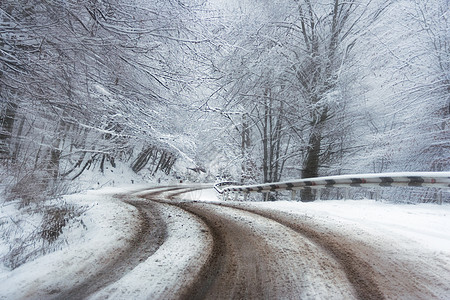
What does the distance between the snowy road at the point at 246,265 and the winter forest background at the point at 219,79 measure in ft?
8.81

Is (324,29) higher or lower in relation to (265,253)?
higher

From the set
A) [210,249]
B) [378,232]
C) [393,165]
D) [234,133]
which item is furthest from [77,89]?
[234,133]

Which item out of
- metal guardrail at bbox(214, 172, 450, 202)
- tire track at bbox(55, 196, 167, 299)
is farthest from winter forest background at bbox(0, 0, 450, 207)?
metal guardrail at bbox(214, 172, 450, 202)

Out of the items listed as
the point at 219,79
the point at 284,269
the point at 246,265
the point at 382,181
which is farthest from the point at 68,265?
the point at 382,181

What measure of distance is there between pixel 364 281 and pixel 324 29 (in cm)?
1133

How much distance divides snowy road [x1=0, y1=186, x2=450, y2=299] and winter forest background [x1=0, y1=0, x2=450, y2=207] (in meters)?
2.68

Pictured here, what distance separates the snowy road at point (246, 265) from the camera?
2100mm

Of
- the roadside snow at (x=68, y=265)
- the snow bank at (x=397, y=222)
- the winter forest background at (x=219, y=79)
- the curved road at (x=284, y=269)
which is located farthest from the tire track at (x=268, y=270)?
the winter forest background at (x=219, y=79)

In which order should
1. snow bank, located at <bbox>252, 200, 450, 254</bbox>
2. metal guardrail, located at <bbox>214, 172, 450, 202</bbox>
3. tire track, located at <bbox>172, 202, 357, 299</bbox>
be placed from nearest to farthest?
1. tire track, located at <bbox>172, 202, 357, 299</bbox>
2. snow bank, located at <bbox>252, 200, 450, 254</bbox>
3. metal guardrail, located at <bbox>214, 172, 450, 202</bbox>

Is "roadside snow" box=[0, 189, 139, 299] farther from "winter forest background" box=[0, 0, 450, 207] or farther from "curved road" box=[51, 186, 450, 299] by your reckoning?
"winter forest background" box=[0, 0, 450, 207]

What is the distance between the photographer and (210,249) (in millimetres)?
3072

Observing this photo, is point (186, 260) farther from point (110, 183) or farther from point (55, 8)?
point (110, 183)

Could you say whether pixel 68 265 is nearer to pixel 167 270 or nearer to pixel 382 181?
pixel 167 270

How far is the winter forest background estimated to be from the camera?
13.4 feet
